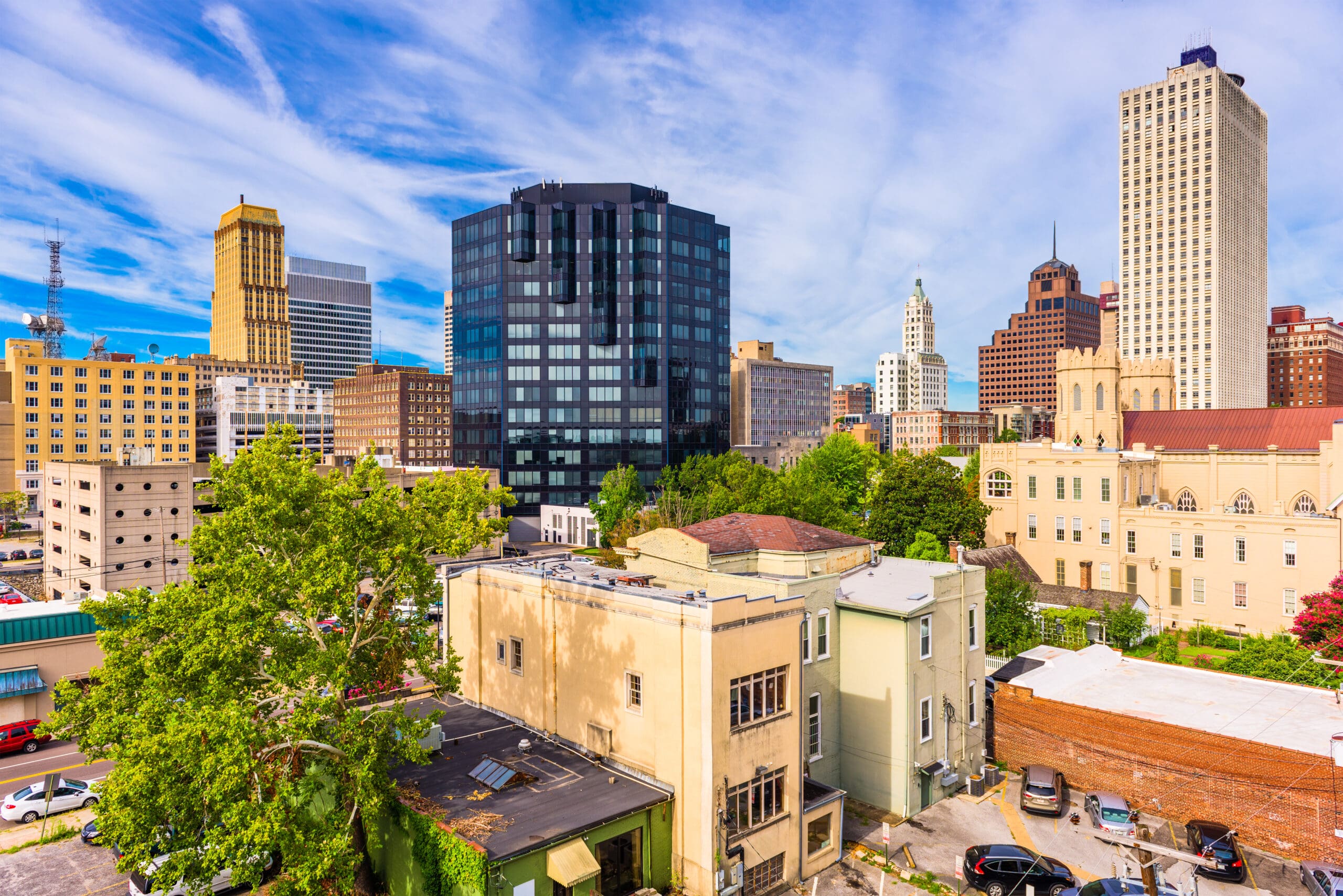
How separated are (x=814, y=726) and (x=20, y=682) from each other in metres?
39.1

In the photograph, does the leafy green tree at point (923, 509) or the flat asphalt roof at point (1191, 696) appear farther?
the leafy green tree at point (923, 509)

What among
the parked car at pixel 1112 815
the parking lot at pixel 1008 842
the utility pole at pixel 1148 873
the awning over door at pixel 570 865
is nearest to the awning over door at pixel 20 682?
the awning over door at pixel 570 865

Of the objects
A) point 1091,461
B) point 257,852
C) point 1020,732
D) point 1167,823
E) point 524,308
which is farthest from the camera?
point 524,308

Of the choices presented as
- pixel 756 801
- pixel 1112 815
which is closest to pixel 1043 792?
pixel 1112 815

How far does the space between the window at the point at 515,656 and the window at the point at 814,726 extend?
1213cm

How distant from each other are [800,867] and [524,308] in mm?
98235

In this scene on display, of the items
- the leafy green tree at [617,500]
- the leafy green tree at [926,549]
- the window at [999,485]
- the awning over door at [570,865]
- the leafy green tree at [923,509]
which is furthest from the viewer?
the leafy green tree at [617,500]

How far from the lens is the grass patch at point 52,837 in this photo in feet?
94.2

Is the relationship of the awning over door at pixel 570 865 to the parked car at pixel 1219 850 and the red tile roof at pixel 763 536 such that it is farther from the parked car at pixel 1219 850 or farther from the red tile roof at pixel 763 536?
the parked car at pixel 1219 850

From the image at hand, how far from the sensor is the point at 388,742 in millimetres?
22312

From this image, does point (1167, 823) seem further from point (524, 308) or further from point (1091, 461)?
point (524, 308)

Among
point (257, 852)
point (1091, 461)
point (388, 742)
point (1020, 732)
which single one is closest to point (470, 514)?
point (388, 742)

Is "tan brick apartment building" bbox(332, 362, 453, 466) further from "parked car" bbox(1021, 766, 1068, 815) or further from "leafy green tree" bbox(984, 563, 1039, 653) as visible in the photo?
"parked car" bbox(1021, 766, 1068, 815)

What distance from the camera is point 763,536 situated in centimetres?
Answer: 3775
